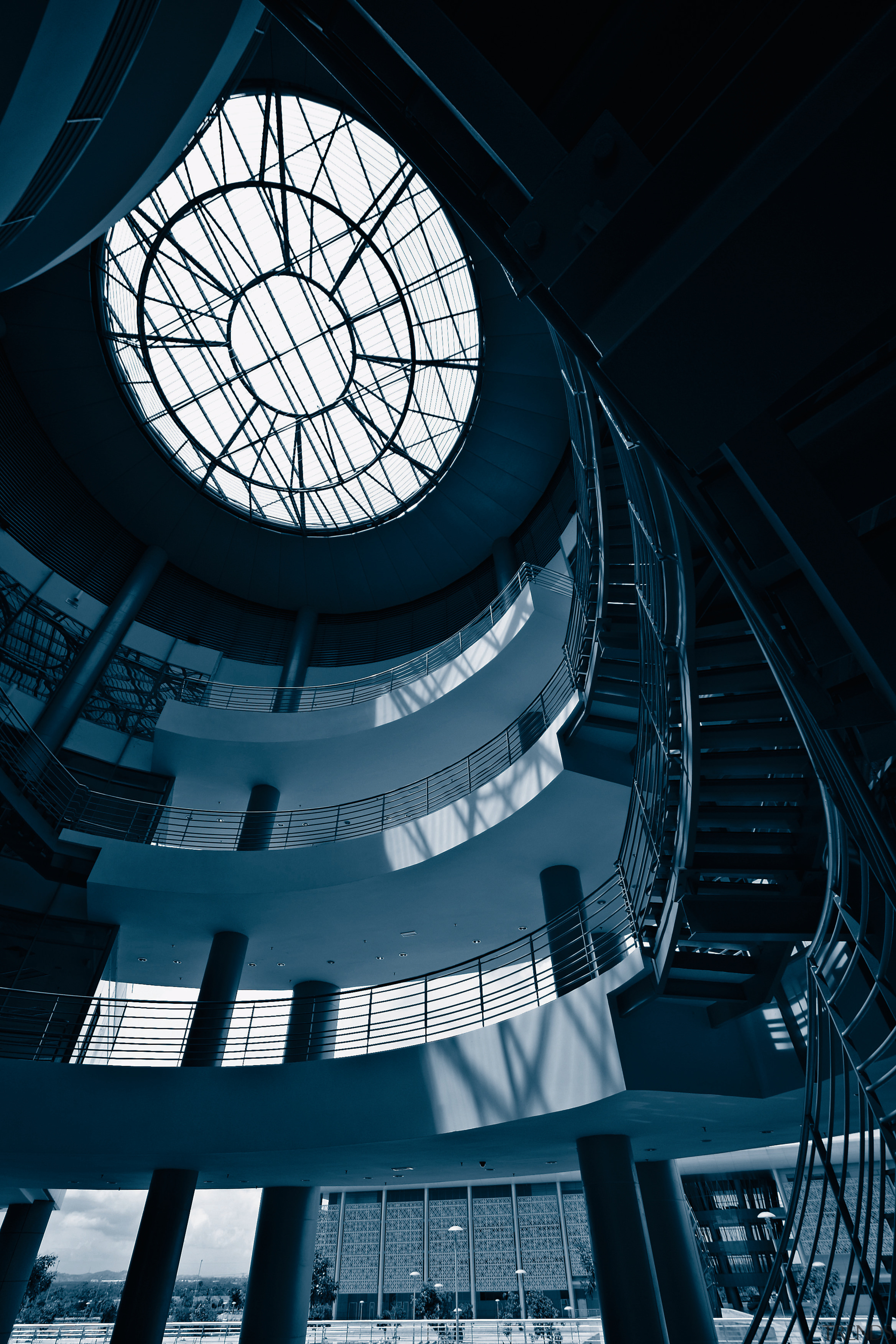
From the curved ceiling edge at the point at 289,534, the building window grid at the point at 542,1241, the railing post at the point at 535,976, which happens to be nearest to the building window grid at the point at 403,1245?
the building window grid at the point at 542,1241

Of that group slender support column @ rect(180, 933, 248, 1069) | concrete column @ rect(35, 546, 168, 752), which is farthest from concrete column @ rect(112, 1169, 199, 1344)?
concrete column @ rect(35, 546, 168, 752)

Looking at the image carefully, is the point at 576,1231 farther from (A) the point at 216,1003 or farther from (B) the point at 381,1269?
(A) the point at 216,1003

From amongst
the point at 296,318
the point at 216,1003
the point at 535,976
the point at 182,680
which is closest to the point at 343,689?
the point at 182,680

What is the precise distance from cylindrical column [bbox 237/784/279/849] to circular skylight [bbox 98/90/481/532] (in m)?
10.3

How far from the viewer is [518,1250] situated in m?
20.9

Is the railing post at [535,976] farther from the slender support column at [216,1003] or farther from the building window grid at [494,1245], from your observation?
the building window grid at [494,1245]

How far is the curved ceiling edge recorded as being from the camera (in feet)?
63.1

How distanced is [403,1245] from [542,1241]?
4.27m

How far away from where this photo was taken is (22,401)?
805 inches

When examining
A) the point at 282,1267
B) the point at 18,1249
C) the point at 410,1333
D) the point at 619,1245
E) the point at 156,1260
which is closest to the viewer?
the point at 619,1245

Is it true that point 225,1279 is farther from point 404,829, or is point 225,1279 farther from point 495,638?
point 495,638

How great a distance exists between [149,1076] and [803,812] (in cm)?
961

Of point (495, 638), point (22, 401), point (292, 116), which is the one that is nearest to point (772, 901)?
point (495, 638)

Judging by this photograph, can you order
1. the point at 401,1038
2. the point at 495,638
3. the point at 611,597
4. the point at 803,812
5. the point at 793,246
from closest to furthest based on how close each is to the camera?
the point at 793,246 → the point at 803,812 → the point at 611,597 → the point at 401,1038 → the point at 495,638
